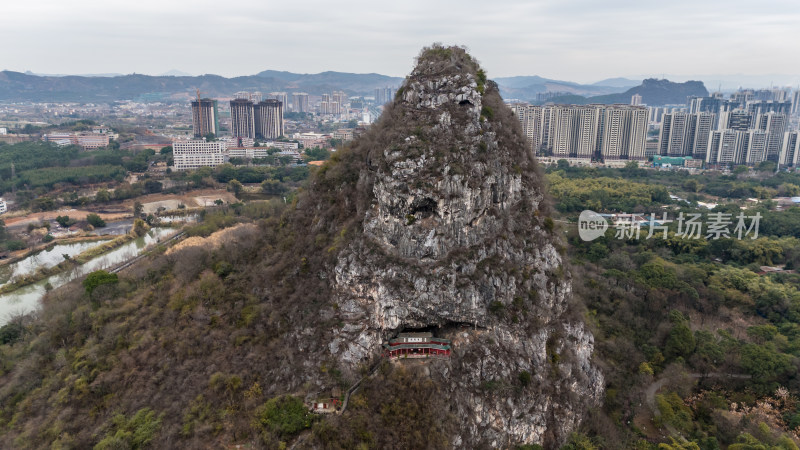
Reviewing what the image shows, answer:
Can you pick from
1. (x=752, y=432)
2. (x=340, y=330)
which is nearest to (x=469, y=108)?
(x=340, y=330)

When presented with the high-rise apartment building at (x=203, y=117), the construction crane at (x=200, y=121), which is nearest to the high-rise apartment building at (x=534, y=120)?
the high-rise apartment building at (x=203, y=117)

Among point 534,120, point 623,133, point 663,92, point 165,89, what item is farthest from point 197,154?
point 663,92

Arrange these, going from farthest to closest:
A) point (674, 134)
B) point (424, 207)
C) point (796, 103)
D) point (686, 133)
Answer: point (796, 103)
point (674, 134)
point (686, 133)
point (424, 207)

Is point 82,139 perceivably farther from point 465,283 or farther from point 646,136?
point 646,136

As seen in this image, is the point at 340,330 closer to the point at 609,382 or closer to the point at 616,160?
the point at 609,382

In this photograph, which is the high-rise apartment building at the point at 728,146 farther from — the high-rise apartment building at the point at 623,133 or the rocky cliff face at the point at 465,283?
the rocky cliff face at the point at 465,283

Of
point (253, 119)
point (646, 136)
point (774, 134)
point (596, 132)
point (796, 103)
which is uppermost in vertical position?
Answer: point (796, 103)
